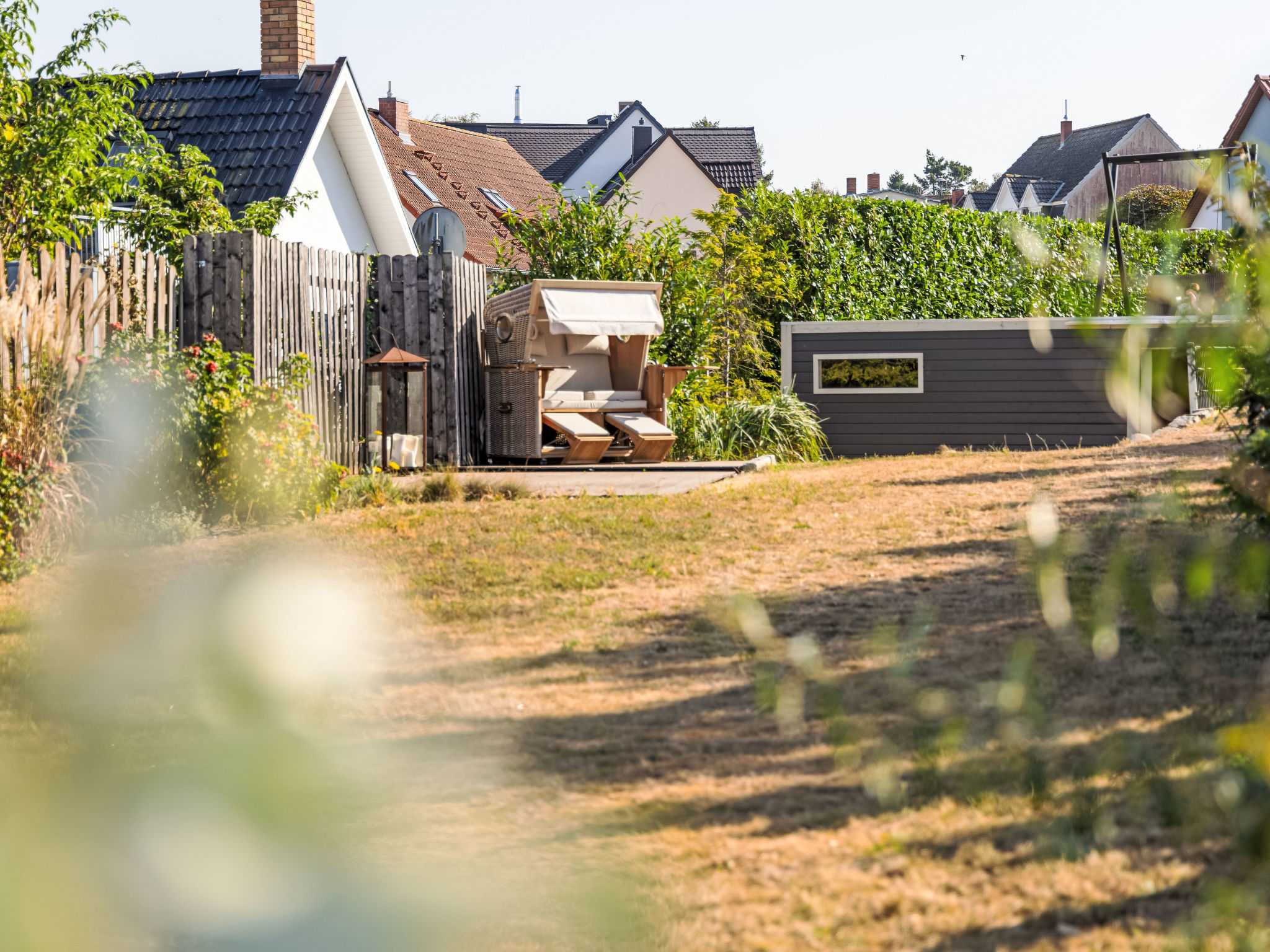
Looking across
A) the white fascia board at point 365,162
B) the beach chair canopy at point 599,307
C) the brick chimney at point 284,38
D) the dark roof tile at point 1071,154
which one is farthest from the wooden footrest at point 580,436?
the dark roof tile at point 1071,154

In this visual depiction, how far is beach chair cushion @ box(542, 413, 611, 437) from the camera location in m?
11.1

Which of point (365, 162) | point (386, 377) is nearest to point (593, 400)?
point (386, 377)

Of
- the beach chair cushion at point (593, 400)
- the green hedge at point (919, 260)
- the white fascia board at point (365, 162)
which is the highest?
the white fascia board at point (365, 162)

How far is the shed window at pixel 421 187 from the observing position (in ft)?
84.1

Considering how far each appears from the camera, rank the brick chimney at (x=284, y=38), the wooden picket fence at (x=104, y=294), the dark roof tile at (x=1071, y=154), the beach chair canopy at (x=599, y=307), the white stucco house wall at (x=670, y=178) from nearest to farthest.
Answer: the wooden picket fence at (x=104, y=294), the beach chair canopy at (x=599, y=307), the brick chimney at (x=284, y=38), the white stucco house wall at (x=670, y=178), the dark roof tile at (x=1071, y=154)

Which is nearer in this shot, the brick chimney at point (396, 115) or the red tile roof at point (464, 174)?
the red tile roof at point (464, 174)

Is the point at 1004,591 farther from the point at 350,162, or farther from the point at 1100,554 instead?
the point at 350,162

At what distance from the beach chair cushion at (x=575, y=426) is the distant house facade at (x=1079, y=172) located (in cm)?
4036

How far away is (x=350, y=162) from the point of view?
1881 cm

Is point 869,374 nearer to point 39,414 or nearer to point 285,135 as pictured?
point 285,135

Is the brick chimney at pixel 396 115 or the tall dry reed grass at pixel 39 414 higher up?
the brick chimney at pixel 396 115

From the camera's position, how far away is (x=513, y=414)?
1151cm

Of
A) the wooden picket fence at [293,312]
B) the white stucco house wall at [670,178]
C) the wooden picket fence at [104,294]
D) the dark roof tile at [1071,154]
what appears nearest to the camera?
the wooden picket fence at [104,294]

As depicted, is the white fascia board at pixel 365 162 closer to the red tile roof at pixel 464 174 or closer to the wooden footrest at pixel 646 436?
the red tile roof at pixel 464 174
